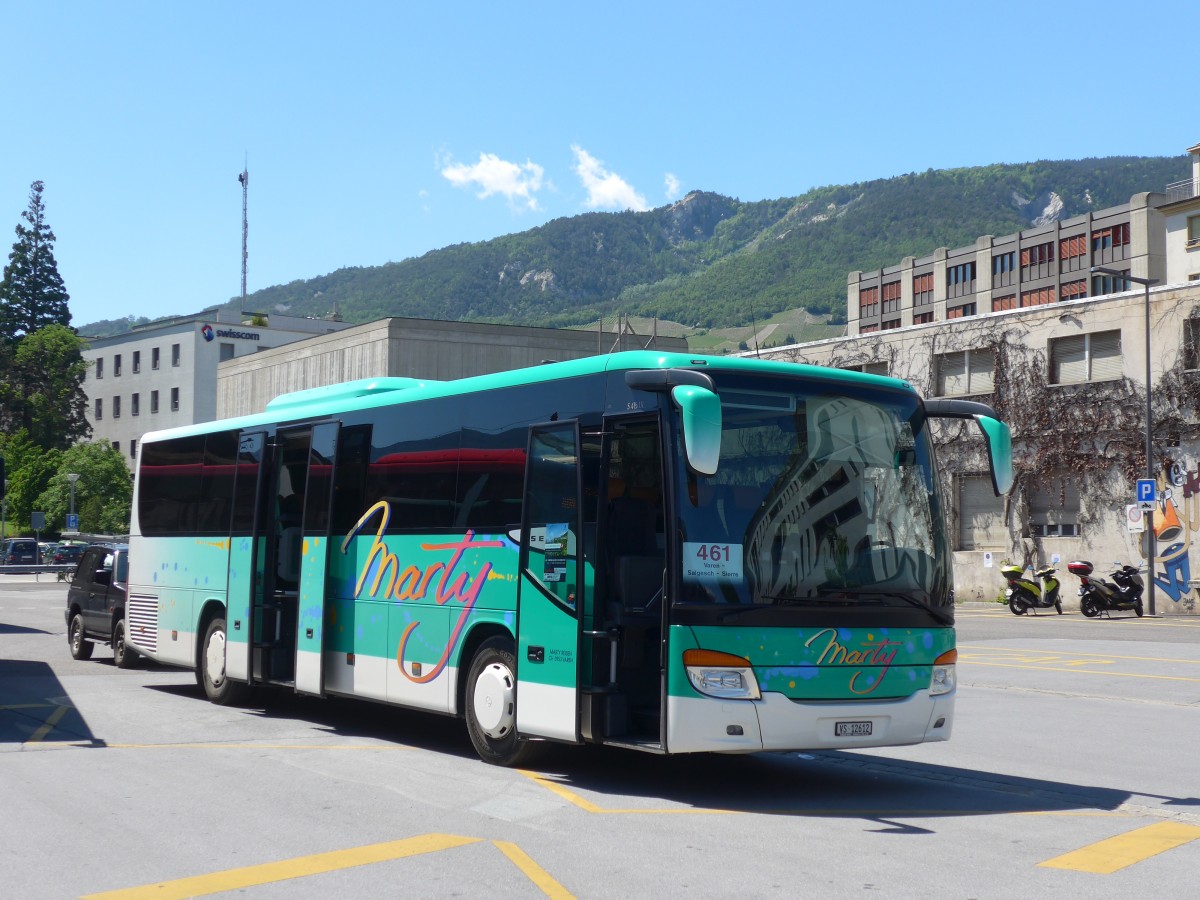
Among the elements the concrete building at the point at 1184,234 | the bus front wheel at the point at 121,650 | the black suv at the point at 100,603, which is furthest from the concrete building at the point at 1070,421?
the concrete building at the point at 1184,234

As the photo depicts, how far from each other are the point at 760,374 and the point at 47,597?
42337mm

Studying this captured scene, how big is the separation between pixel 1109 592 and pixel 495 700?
28.0 meters

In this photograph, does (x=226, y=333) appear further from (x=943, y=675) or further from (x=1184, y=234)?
(x=943, y=675)

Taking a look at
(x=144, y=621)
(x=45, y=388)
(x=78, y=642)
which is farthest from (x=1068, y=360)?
(x=45, y=388)

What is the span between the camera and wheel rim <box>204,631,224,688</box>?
15.4 m

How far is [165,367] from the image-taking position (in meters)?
100

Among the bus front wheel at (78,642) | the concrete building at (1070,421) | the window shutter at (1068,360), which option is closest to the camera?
the bus front wheel at (78,642)

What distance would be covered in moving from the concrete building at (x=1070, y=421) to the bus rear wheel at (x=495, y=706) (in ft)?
94.2

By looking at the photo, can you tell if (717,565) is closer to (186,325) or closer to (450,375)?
(450,375)

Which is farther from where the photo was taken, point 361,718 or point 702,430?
point 361,718

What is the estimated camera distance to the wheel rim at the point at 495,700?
10.5 metres

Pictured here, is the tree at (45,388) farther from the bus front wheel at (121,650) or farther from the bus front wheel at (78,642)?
the bus front wheel at (121,650)

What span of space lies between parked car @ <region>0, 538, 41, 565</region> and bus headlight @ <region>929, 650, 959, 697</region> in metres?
68.5

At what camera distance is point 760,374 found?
9531mm
